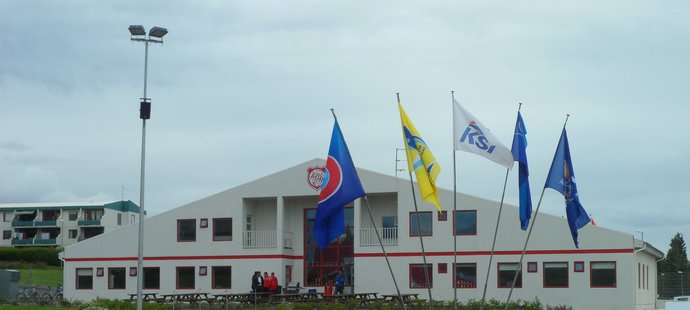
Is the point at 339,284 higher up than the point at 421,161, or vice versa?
the point at 421,161

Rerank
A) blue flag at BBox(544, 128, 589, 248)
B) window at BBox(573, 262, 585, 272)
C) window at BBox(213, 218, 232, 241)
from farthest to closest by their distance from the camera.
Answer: window at BBox(213, 218, 232, 241)
window at BBox(573, 262, 585, 272)
blue flag at BBox(544, 128, 589, 248)

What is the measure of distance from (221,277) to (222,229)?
7.54 ft

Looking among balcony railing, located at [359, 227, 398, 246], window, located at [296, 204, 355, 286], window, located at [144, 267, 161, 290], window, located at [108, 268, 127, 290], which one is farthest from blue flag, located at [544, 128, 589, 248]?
window, located at [108, 268, 127, 290]

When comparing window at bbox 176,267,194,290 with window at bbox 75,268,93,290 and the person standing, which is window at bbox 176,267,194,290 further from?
the person standing

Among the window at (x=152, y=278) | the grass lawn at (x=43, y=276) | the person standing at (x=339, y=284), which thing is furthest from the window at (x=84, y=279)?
the grass lawn at (x=43, y=276)

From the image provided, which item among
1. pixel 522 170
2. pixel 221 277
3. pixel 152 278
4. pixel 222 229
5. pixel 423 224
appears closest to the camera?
pixel 522 170

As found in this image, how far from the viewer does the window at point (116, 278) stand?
161ft

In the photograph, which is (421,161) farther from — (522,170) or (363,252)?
(363,252)

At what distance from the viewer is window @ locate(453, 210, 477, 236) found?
143 feet

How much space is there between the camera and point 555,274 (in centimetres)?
4228

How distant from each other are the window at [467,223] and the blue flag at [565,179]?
64.5 ft

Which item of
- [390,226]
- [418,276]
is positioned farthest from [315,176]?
[418,276]

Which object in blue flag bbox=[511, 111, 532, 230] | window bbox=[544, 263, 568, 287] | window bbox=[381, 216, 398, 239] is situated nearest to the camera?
blue flag bbox=[511, 111, 532, 230]

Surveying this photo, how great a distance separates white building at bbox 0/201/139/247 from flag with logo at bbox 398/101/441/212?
87336 millimetres
